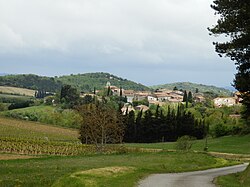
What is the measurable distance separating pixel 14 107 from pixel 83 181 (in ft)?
486

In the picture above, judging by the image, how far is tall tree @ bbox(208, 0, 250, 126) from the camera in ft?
76.4

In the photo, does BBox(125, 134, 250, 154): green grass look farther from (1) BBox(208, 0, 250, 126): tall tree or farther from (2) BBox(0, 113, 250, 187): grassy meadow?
(1) BBox(208, 0, 250, 126): tall tree

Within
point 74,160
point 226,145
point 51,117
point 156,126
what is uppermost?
point 51,117

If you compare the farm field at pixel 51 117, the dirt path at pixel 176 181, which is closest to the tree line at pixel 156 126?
Answer: the farm field at pixel 51 117

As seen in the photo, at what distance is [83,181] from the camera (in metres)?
18.9

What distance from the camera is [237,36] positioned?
24.3 m

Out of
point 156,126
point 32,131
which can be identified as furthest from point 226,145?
point 32,131


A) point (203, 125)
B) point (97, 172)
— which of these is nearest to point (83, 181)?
point (97, 172)

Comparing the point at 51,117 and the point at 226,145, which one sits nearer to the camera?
the point at 226,145

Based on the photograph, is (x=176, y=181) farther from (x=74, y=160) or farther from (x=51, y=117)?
(x=51, y=117)

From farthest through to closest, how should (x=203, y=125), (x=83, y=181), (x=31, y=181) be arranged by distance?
(x=203, y=125), (x=31, y=181), (x=83, y=181)

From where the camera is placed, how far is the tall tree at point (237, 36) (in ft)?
76.4

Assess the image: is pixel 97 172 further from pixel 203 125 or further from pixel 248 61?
pixel 203 125

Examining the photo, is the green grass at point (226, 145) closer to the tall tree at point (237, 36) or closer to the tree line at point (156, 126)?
the tree line at point (156, 126)
